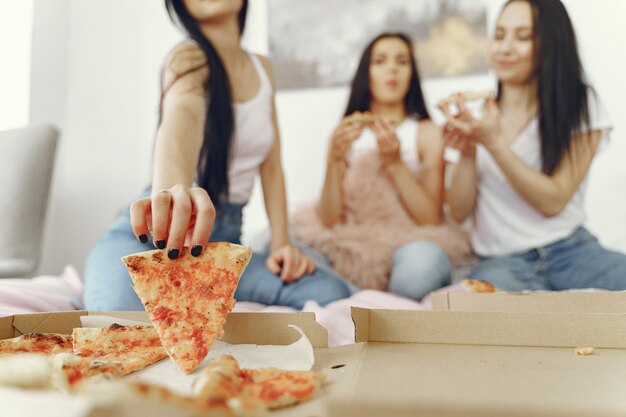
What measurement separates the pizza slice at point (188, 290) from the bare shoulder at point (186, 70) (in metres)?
0.93

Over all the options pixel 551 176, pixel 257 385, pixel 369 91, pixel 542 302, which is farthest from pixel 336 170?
pixel 257 385

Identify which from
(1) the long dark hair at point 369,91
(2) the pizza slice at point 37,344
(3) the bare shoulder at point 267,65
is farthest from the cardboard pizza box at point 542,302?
(3) the bare shoulder at point 267,65

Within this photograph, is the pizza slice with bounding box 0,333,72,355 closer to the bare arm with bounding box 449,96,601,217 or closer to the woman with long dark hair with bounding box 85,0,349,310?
the woman with long dark hair with bounding box 85,0,349,310

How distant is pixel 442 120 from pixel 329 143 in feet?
1.16

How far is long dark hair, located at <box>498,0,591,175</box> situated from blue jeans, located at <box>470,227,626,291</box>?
1.07ft

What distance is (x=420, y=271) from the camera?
1.36m

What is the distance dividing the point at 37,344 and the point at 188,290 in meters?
0.15

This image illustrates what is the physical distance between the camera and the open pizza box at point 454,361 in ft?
1.12

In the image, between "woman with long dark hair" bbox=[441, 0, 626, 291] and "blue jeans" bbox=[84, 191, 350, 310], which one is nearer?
"blue jeans" bbox=[84, 191, 350, 310]

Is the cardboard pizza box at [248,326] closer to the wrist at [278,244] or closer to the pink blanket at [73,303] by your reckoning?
the pink blanket at [73,303]

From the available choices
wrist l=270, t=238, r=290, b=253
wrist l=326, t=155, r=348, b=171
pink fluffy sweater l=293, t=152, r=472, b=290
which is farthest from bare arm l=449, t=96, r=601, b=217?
wrist l=270, t=238, r=290, b=253

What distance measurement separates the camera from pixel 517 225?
1.53 meters

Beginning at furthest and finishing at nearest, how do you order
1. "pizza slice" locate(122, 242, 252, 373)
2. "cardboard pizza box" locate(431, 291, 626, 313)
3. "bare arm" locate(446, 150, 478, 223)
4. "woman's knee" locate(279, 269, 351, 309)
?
1. "bare arm" locate(446, 150, 478, 223)
2. "woman's knee" locate(279, 269, 351, 309)
3. "cardboard pizza box" locate(431, 291, 626, 313)
4. "pizza slice" locate(122, 242, 252, 373)

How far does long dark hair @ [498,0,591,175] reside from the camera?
60.3 inches
